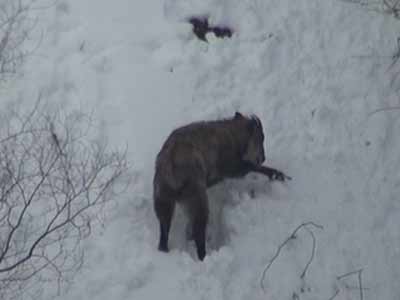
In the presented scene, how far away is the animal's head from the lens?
33.3ft

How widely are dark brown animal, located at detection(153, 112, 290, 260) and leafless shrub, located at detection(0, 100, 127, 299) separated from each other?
580mm

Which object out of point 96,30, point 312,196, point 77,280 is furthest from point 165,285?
point 96,30

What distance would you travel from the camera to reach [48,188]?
9.33 meters

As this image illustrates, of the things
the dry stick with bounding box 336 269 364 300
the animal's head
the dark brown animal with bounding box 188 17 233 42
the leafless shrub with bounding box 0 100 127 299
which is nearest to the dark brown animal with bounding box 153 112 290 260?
the animal's head

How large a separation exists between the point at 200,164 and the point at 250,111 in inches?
57.8

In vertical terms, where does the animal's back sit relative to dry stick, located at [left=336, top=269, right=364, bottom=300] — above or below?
above

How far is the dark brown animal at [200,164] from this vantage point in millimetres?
9156

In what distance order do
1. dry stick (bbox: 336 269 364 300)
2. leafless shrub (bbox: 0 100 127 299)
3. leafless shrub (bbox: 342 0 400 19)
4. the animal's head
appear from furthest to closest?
1. leafless shrub (bbox: 342 0 400 19)
2. the animal's head
3. dry stick (bbox: 336 269 364 300)
4. leafless shrub (bbox: 0 100 127 299)

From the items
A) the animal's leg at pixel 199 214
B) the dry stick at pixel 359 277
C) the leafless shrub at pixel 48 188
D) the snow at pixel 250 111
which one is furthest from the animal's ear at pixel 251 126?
the dry stick at pixel 359 277

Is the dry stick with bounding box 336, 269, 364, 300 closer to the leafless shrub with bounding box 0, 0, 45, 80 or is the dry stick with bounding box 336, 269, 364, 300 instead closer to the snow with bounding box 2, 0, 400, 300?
the snow with bounding box 2, 0, 400, 300

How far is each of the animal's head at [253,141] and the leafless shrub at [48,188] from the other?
51.7 inches

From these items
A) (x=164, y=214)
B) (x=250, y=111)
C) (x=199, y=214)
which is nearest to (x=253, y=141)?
(x=250, y=111)

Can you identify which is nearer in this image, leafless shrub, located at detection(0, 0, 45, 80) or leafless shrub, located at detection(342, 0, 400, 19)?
leafless shrub, located at detection(0, 0, 45, 80)

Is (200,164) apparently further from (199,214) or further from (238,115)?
(238,115)
